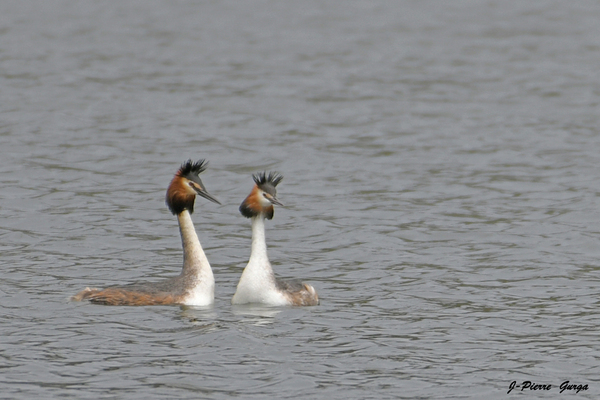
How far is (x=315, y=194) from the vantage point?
19594 mm

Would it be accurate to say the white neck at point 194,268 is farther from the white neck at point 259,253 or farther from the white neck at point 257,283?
the white neck at point 259,253

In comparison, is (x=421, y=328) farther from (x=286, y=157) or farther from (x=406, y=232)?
(x=286, y=157)

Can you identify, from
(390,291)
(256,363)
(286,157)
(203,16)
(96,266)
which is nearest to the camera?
(256,363)

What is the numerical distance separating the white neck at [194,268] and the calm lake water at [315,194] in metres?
0.30

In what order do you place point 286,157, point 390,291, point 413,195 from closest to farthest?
point 390,291 < point 413,195 < point 286,157

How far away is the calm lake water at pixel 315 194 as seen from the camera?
11656mm

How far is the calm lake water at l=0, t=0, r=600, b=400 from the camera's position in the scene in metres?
11.7

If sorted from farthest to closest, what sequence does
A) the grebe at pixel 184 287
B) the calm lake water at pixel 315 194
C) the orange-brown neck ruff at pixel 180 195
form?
the orange-brown neck ruff at pixel 180 195 → the grebe at pixel 184 287 → the calm lake water at pixel 315 194

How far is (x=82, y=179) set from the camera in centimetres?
2006

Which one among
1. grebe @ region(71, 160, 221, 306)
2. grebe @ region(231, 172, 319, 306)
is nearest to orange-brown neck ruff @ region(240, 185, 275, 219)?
grebe @ region(231, 172, 319, 306)

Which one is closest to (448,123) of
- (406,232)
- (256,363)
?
(406,232)

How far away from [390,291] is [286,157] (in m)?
7.75

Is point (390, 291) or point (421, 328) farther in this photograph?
point (390, 291)

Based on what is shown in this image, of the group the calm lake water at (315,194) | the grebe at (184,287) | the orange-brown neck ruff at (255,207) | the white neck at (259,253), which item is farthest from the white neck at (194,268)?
the orange-brown neck ruff at (255,207)
